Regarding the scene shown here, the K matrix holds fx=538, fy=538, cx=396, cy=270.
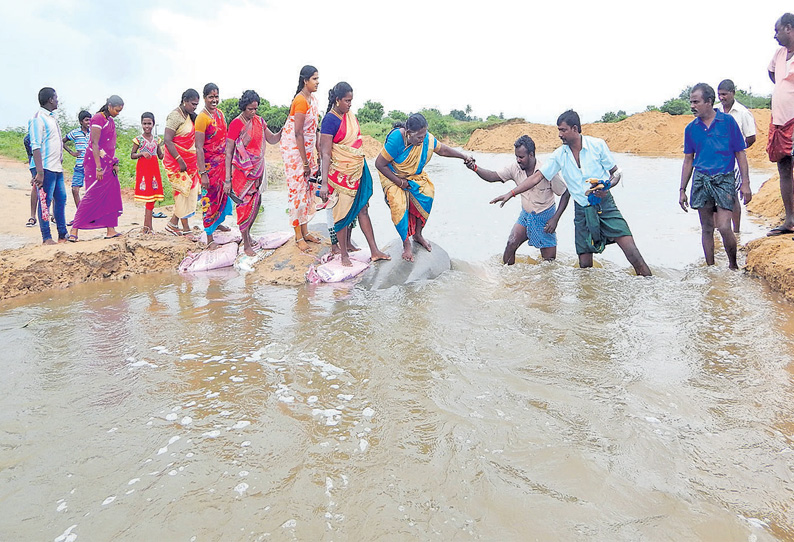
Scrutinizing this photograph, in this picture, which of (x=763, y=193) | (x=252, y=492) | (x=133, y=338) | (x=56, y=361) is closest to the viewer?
(x=252, y=492)

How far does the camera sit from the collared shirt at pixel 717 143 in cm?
522

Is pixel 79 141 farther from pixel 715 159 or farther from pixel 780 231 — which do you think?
pixel 780 231

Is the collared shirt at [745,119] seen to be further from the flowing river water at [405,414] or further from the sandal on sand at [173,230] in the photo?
the sandal on sand at [173,230]

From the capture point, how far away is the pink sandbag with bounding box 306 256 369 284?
223 inches

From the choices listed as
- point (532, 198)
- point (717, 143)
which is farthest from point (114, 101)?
point (717, 143)

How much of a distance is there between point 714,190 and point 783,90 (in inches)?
47.1

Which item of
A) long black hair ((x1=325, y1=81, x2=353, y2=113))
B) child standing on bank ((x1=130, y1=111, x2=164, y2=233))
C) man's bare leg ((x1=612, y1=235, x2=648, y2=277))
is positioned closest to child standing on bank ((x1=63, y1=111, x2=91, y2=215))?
child standing on bank ((x1=130, y1=111, x2=164, y2=233))

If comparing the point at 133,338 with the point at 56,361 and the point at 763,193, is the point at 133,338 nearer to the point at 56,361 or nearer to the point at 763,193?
the point at 56,361

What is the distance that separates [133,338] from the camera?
13.8 feet

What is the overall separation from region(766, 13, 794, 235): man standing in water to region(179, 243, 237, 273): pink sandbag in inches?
237

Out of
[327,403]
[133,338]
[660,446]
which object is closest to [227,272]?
[133,338]

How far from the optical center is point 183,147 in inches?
262

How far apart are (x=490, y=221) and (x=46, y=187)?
6899 mm

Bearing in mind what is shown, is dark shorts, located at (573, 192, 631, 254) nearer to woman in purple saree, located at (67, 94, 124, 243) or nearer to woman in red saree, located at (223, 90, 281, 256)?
woman in red saree, located at (223, 90, 281, 256)
